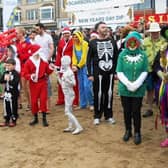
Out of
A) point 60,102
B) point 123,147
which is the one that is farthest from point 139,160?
point 60,102

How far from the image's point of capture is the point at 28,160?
17.4 ft

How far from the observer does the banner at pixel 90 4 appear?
336 inches

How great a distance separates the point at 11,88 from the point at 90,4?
10.8ft

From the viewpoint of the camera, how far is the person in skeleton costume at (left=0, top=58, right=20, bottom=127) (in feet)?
23.0

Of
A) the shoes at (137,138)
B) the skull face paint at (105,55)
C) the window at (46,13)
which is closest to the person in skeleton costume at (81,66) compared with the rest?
the skull face paint at (105,55)

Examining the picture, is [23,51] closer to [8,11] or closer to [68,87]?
[68,87]

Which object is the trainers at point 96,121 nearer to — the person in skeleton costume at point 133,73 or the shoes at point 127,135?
the shoes at point 127,135

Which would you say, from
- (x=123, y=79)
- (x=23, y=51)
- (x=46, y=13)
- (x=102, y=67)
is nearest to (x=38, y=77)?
(x=102, y=67)

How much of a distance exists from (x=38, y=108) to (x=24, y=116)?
0.81 meters

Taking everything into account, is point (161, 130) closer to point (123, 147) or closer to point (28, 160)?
point (123, 147)

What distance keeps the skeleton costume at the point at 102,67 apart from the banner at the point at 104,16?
1969 mm

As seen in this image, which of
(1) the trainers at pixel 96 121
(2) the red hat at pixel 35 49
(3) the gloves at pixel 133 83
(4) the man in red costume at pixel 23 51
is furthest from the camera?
(4) the man in red costume at pixel 23 51

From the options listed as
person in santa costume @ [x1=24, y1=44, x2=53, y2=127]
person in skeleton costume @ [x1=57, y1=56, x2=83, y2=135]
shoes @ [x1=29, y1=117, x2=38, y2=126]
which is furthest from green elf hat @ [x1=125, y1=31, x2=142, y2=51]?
shoes @ [x1=29, y1=117, x2=38, y2=126]

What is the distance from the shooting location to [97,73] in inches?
266
